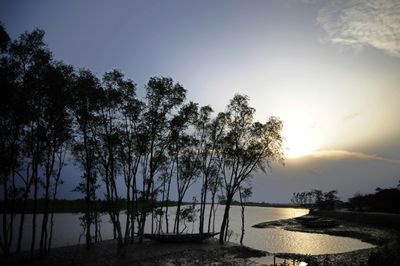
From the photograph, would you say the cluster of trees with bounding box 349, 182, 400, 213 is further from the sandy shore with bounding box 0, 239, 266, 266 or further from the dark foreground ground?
the sandy shore with bounding box 0, 239, 266, 266

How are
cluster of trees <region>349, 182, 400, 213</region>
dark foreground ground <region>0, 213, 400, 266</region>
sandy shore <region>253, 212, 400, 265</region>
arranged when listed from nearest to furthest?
dark foreground ground <region>0, 213, 400, 266</region>, sandy shore <region>253, 212, 400, 265</region>, cluster of trees <region>349, 182, 400, 213</region>

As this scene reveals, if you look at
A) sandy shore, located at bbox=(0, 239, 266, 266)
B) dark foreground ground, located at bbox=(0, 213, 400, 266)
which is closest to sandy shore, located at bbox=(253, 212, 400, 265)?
dark foreground ground, located at bbox=(0, 213, 400, 266)

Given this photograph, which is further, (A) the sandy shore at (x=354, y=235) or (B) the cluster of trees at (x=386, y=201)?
(B) the cluster of trees at (x=386, y=201)

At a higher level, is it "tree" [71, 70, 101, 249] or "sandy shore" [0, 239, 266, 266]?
"tree" [71, 70, 101, 249]

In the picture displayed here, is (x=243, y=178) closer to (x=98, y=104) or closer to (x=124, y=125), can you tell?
(x=124, y=125)

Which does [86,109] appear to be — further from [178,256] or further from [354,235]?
[354,235]

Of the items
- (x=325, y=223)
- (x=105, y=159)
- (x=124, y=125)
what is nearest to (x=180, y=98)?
(x=124, y=125)

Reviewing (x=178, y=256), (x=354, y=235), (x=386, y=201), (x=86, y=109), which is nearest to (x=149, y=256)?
(x=178, y=256)

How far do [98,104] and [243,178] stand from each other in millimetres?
23965

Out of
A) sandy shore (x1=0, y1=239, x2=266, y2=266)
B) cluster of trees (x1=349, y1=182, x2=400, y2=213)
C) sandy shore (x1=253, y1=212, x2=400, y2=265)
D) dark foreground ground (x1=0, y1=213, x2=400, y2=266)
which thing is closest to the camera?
dark foreground ground (x1=0, y1=213, x2=400, y2=266)

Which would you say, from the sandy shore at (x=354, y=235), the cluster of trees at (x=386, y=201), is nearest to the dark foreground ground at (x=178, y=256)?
the sandy shore at (x=354, y=235)

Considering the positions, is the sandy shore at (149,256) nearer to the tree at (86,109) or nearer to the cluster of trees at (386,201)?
the tree at (86,109)

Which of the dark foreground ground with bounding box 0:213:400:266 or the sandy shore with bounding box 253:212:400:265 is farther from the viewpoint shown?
the sandy shore with bounding box 253:212:400:265

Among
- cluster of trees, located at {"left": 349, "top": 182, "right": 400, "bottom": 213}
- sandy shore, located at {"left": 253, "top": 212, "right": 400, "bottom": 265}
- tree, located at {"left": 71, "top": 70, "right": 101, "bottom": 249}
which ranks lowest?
sandy shore, located at {"left": 253, "top": 212, "right": 400, "bottom": 265}
